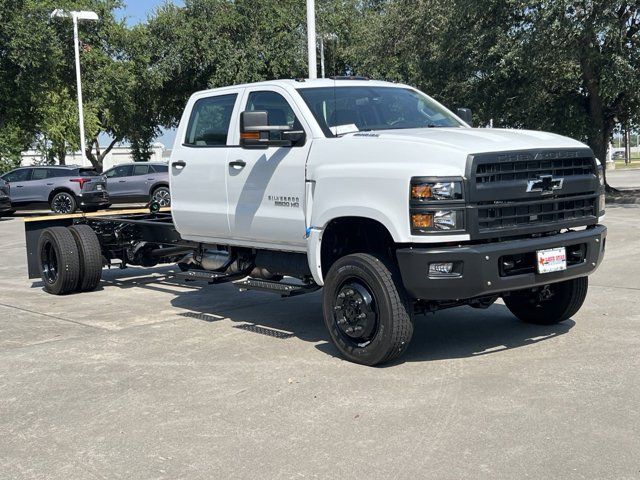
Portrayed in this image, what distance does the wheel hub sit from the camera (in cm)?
612

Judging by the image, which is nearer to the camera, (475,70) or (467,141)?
(467,141)

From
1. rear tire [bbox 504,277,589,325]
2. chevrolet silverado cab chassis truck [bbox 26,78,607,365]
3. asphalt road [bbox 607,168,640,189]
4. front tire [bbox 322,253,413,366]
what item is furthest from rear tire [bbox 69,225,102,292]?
asphalt road [bbox 607,168,640,189]

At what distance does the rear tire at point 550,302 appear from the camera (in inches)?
280

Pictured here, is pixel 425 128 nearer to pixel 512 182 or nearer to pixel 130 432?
pixel 512 182

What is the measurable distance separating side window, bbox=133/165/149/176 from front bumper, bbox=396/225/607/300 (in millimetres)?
23547

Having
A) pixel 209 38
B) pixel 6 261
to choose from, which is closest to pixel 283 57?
pixel 209 38

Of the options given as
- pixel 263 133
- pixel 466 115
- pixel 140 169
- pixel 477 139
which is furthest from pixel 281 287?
pixel 140 169

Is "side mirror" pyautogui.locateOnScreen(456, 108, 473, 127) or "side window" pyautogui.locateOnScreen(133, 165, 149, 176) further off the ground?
"side mirror" pyautogui.locateOnScreen(456, 108, 473, 127)

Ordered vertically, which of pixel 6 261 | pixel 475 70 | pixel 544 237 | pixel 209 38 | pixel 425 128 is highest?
pixel 209 38

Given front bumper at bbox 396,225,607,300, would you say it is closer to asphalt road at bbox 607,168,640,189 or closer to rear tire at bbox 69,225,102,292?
rear tire at bbox 69,225,102,292

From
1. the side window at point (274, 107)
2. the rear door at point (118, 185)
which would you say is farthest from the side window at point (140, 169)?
the side window at point (274, 107)

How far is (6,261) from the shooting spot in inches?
572

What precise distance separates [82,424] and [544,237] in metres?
3.54

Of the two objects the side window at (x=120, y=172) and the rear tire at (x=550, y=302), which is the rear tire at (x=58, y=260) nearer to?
the rear tire at (x=550, y=302)
